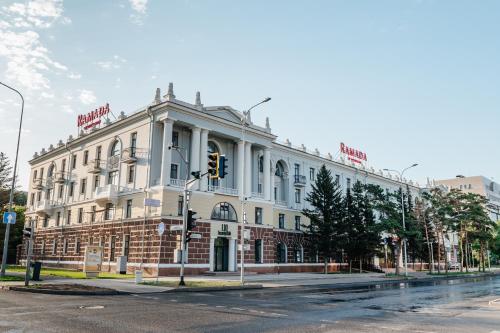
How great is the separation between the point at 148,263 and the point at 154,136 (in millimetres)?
11951

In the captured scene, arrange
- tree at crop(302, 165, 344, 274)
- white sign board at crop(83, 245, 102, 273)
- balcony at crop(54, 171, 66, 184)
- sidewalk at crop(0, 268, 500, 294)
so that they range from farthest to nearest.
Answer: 1. balcony at crop(54, 171, 66, 184)
2. tree at crop(302, 165, 344, 274)
3. white sign board at crop(83, 245, 102, 273)
4. sidewalk at crop(0, 268, 500, 294)

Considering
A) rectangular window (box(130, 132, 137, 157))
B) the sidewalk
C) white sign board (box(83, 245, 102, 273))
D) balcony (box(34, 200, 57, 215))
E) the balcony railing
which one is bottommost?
the sidewalk

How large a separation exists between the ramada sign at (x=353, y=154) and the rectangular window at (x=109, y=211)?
3654 cm

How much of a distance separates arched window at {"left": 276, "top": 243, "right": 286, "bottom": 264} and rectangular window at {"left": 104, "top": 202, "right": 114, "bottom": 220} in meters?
20.1

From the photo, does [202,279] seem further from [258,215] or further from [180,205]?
[258,215]

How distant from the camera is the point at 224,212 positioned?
135ft

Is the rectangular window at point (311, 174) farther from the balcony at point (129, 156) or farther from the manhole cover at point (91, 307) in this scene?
the manhole cover at point (91, 307)

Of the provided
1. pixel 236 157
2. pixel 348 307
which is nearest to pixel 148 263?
pixel 236 157

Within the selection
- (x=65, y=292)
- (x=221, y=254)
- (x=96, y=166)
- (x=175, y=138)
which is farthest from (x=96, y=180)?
(x=65, y=292)

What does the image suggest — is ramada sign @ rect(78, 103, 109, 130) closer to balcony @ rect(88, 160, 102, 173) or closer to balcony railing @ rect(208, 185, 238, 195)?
balcony @ rect(88, 160, 102, 173)

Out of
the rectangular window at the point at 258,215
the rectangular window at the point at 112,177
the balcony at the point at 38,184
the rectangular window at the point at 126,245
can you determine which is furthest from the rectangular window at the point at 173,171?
the balcony at the point at 38,184

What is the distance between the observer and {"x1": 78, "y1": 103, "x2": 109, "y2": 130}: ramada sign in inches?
1877

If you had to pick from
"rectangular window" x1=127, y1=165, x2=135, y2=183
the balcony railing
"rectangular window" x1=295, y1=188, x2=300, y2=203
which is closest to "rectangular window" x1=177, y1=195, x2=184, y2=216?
the balcony railing

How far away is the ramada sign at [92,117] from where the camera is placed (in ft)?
156
